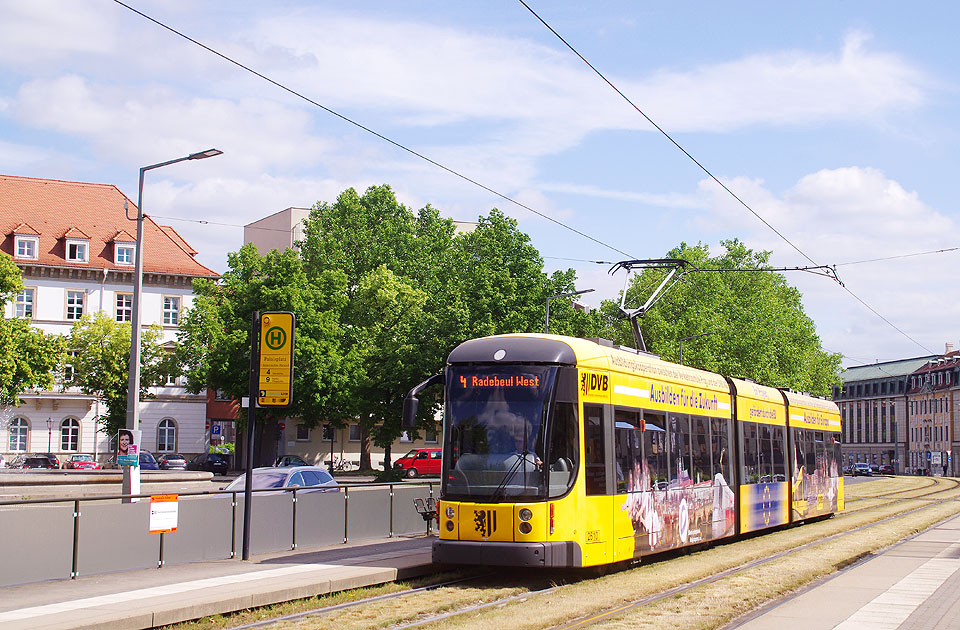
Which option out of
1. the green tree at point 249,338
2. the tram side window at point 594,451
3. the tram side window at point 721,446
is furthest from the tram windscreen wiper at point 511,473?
the green tree at point 249,338

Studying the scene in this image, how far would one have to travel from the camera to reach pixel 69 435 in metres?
66.1

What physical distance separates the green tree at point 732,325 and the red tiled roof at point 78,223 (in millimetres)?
27288

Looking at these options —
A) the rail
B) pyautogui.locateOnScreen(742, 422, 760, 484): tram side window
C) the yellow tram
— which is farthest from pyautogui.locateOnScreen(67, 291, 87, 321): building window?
the yellow tram

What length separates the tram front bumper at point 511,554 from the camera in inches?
577

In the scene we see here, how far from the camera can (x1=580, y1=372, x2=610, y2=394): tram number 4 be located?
15781mm

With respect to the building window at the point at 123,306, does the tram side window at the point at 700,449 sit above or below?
below

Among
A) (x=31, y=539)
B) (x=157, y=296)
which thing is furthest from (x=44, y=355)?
(x=31, y=539)

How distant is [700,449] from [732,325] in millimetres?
55444

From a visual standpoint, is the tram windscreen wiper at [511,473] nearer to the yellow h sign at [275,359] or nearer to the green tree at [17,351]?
the yellow h sign at [275,359]

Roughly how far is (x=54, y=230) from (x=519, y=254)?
30403 millimetres

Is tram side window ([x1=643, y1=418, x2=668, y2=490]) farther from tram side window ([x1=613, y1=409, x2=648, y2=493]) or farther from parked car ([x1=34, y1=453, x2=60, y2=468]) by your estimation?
parked car ([x1=34, y1=453, x2=60, y2=468])

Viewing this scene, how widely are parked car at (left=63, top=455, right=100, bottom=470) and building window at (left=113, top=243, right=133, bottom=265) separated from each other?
11.8 metres

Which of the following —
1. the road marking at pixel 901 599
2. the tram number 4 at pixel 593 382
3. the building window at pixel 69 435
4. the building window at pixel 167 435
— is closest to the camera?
the road marking at pixel 901 599

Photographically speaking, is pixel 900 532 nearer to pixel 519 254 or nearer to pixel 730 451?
pixel 730 451
